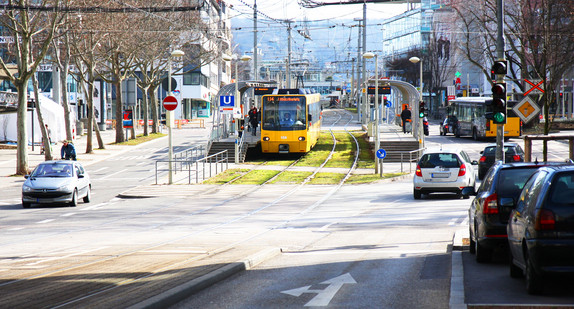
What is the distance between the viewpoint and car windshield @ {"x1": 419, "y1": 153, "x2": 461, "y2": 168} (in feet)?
86.0

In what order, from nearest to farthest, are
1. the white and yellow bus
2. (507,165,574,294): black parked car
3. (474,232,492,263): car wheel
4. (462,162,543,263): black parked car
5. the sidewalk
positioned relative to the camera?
1. (507,165,574,294): black parked car
2. (462,162,543,263): black parked car
3. (474,232,492,263): car wheel
4. the sidewalk
5. the white and yellow bus

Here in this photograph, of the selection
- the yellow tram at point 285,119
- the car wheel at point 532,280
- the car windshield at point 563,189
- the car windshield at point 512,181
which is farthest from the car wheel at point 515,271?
the yellow tram at point 285,119

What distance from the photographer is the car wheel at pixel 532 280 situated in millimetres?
8463

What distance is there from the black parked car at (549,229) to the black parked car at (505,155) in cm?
2474

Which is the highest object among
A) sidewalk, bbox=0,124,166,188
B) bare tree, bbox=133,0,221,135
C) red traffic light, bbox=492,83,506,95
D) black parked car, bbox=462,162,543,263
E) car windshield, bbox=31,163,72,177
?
bare tree, bbox=133,0,221,135

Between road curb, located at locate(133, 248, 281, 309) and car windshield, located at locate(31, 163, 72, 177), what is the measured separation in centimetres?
1557

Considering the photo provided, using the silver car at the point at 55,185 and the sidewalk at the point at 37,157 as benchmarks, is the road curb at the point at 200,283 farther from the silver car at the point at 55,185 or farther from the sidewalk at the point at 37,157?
the sidewalk at the point at 37,157

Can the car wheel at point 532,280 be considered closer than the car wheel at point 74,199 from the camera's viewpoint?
Yes

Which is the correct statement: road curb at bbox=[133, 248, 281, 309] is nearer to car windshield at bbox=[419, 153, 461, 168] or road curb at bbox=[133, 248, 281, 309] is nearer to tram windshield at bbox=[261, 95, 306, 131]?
car windshield at bbox=[419, 153, 461, 168]

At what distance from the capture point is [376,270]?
37.1 ft

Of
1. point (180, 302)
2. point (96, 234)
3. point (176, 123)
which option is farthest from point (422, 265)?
point (176, 123)

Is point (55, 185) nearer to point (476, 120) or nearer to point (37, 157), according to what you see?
point (37, 157)

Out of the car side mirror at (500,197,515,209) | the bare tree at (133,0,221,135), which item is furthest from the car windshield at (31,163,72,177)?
the bare tree at (133,0,221,135)

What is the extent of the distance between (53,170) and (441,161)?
13106 mm
